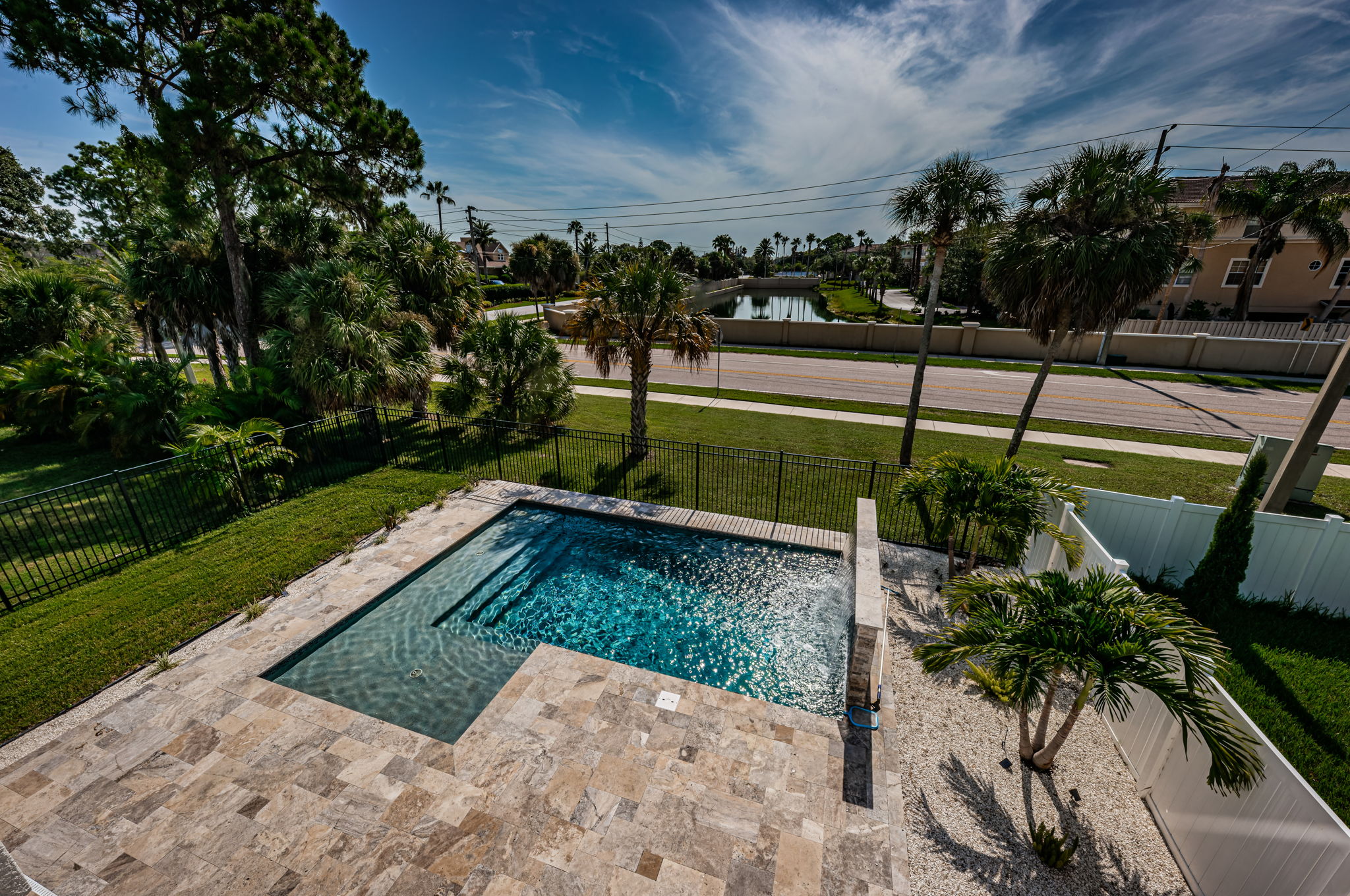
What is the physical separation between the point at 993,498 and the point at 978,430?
10917 millimetres

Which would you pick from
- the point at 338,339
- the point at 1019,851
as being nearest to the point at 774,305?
the point at 338,339

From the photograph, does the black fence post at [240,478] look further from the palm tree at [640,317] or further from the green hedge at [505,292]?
the green hedge at [505,292]

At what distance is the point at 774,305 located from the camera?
225ft

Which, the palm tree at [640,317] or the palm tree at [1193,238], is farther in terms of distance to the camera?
the palm tree at [1193,238]

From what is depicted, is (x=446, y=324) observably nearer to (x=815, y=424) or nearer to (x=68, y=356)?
(x=68, y=356)

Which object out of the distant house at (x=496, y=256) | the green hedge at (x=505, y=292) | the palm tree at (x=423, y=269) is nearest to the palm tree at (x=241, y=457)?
the palm tree at (x=423, y=269)

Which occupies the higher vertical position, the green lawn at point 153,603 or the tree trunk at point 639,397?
the tree trunk at point 639,397

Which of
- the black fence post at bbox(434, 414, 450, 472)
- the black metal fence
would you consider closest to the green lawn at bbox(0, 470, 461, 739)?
the black metal fence

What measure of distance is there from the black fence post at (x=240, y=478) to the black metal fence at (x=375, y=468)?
0.8 inches

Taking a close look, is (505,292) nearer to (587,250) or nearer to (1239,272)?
(587,250)

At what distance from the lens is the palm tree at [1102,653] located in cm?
409

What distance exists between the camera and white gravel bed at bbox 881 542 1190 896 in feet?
14.3

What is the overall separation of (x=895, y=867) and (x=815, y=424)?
46.6 ft

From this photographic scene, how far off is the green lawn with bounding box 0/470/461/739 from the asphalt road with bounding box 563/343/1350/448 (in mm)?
13190
